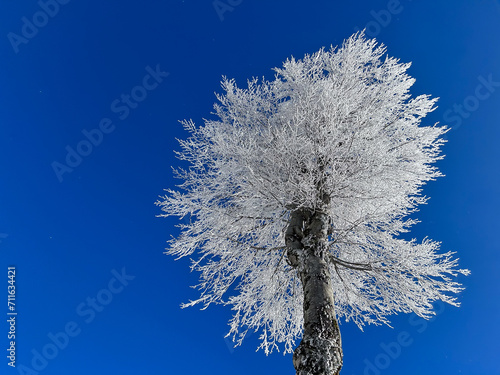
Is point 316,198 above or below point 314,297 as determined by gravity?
above

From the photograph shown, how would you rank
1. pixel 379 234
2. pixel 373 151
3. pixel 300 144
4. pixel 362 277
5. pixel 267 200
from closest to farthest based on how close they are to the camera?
pixel 373 151
pixel 300 144
pixel 267 200
pixel 379 234
pixel 362 277

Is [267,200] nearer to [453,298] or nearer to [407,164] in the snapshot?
[407,164]

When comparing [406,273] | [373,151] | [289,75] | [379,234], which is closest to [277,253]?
[379,234]

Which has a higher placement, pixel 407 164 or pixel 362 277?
pixel 407 164
